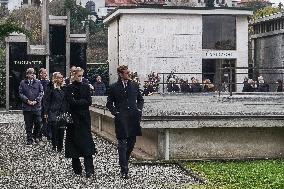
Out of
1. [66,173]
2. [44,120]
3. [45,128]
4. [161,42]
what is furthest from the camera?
[161,42]

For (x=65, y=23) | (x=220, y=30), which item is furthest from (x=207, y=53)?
(x=65, y=23)

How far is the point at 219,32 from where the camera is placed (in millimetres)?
48875

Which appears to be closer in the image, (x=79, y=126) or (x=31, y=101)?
(x=79, y=126)

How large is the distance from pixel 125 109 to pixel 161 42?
35.5m

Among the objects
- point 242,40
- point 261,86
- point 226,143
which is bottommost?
point 226,143

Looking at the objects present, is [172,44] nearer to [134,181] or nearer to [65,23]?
[65,23]

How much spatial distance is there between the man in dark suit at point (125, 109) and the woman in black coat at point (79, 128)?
449 mm

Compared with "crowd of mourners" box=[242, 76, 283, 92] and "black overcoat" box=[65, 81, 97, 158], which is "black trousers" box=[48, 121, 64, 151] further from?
"crowd of mourners" box=[242, 76, 283, 92]

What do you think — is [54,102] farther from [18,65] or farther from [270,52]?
[270,52]

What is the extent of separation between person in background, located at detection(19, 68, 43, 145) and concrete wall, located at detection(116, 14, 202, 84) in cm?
2790

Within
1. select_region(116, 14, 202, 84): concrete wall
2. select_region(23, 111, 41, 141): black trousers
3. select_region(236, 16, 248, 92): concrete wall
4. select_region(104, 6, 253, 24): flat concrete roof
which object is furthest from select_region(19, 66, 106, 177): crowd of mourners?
select_region(236, 16, 248, 92): concrete wall

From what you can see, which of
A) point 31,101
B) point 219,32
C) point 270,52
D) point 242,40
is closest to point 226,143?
point 31,101

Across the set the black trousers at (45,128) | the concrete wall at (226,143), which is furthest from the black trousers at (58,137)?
the concrete wall at (226,143)

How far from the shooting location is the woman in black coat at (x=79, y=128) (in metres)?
12.5
